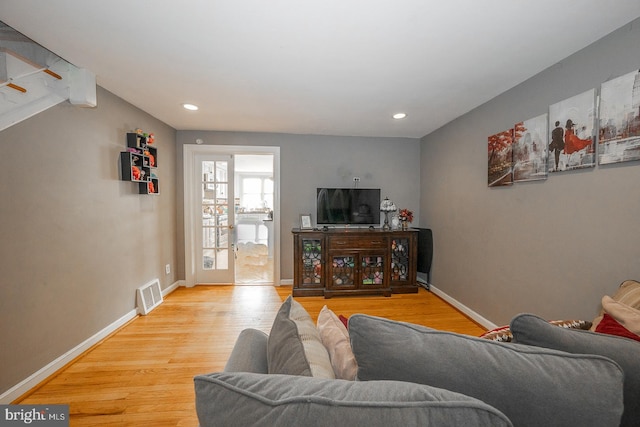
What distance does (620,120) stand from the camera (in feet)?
5.12

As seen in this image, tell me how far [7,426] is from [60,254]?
1.15 m

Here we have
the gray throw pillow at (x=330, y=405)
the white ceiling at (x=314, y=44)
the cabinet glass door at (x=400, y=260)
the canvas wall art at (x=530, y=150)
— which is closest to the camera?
the gray throw pillow at (x=330, y=405)

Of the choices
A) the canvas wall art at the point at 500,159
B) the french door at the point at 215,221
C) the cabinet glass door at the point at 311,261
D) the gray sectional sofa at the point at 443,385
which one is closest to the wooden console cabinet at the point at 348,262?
the cabinet glass door at the point at 311,261

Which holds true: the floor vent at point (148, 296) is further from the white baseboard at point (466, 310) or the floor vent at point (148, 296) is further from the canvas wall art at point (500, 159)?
the canvas wall art at point (500, 159)

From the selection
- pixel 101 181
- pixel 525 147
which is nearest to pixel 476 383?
pixel 525 147

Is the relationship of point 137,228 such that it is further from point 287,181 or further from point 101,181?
point 287,181

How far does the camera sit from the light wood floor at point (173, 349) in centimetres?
168

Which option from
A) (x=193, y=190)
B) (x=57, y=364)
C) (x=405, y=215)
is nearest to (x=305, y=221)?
(x=405, y=215)

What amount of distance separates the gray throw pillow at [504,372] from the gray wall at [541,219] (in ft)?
5.17

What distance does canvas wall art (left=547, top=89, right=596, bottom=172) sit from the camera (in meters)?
1.73

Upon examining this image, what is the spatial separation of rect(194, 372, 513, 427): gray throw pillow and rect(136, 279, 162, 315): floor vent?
3.09 meters

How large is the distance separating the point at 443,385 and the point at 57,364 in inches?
111

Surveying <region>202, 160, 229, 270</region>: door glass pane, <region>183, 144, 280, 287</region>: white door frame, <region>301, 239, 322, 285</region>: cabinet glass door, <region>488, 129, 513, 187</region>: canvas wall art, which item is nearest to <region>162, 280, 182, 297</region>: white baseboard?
<region>183, 144, 280, 287</region>: white door frame

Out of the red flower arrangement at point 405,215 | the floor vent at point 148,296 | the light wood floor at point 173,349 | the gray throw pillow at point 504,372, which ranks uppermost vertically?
the red flower arrangement at point 405,215
